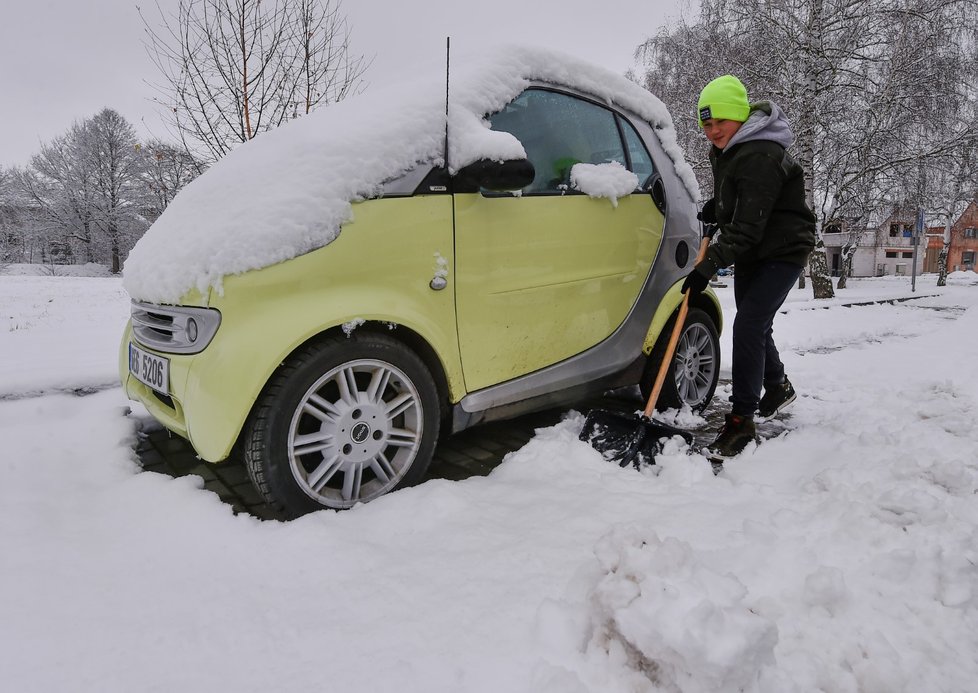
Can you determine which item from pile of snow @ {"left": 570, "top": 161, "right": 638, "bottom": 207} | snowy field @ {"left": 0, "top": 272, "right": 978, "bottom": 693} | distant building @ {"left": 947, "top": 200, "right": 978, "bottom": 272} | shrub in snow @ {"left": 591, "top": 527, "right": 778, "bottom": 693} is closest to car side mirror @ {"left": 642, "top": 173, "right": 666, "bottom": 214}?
pile of snow @ {"left": 570, "top": 161, "right": 638, "bottom": 207}

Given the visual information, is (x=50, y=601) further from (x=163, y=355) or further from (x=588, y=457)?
(x=588, y=457)

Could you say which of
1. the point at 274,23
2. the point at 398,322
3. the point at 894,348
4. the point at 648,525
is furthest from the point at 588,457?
the point at 274,23

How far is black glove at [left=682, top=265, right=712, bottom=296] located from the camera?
3.06m

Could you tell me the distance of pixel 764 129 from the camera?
9.46ft

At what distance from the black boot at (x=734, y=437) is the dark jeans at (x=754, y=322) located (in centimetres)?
5

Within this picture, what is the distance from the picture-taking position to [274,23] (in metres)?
7.44

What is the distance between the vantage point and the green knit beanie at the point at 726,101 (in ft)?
9.62

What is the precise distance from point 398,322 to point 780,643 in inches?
61.6

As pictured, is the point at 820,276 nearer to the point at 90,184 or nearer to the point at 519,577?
the point at 519,577

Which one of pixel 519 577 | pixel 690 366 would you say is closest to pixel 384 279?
pixel 519 577

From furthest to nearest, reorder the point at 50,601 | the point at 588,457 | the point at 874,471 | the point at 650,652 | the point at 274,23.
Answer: the point at 274,23
the point at 588,457
the point at 874,471
the point at 50,601
the point at 650,652

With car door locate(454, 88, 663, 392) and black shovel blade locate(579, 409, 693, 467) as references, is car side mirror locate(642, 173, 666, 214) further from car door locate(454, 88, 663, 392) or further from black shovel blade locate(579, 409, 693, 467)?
black shovel blade locate(579, 409, 693, 467)

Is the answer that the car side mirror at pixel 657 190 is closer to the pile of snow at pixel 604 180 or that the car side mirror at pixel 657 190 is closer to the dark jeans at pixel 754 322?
the pile of snow at pixel 604 180

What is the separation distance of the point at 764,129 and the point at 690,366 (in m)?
1.43
